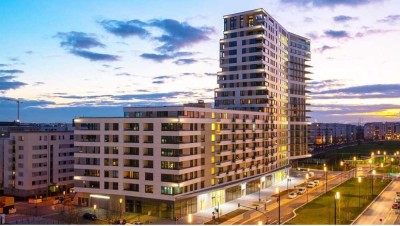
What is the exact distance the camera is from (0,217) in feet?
239

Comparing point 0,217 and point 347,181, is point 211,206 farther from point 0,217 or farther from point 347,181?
point 347,181

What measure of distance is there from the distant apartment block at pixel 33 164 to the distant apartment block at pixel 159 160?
2103cm

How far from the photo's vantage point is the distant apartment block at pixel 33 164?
105 metres

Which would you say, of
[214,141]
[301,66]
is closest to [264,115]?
[214,141]

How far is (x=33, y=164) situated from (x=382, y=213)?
265ft

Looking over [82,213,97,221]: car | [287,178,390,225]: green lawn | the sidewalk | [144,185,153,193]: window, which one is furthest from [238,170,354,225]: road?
[82,213,97,221]: car

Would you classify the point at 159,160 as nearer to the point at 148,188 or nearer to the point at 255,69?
the point at 148,188

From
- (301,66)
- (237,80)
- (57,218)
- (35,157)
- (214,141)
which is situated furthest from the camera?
(301,66)

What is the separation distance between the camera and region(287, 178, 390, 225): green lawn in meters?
77.8

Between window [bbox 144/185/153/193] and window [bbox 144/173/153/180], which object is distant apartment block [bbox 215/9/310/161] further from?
window [bbox 144/185/153/193]

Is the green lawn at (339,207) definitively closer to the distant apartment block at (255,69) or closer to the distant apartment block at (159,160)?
the distant apartment block at (159,160)

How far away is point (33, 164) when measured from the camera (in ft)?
347

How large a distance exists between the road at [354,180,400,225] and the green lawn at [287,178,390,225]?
1.56m

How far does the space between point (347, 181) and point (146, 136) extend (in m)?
73.0
